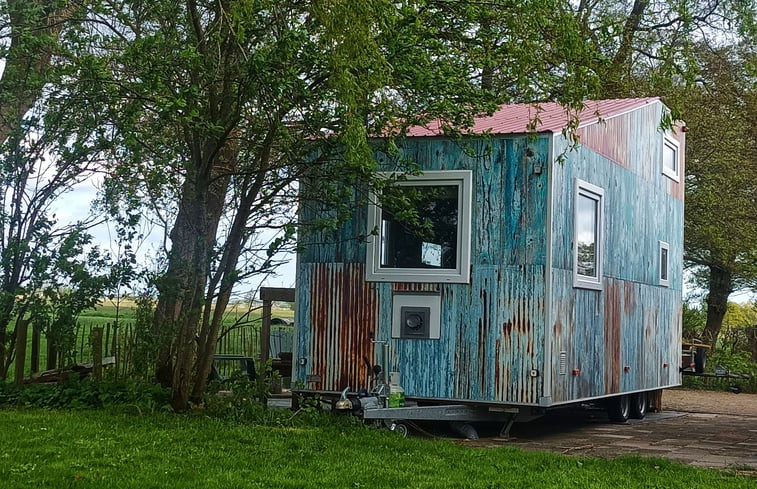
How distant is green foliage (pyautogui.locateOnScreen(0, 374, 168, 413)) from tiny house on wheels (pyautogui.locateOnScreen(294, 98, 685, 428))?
1.82 metres

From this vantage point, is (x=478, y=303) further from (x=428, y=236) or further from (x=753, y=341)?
(x=753, y=341)

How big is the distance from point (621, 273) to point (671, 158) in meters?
3.62

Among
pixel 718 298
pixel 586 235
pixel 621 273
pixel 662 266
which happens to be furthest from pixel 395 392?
pixel 718 298

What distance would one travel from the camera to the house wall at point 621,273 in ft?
38.0

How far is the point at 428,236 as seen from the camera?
11.7m

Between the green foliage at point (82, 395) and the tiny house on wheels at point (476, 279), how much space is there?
1.82 metres

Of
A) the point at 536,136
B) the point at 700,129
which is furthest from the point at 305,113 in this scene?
the point at 700,129

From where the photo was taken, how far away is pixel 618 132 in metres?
13.6

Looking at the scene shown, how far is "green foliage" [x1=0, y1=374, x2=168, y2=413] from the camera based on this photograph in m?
11.5

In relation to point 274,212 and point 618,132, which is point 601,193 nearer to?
point 618,132

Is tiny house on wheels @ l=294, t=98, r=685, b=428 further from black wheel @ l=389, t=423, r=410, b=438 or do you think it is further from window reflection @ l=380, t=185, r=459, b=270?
black wheel @ l=389, t=423, r=410, b=438

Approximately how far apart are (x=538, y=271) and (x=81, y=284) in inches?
205

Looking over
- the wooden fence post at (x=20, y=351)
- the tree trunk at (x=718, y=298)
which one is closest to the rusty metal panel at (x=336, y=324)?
the wooden fence post at (x=20, y=351)

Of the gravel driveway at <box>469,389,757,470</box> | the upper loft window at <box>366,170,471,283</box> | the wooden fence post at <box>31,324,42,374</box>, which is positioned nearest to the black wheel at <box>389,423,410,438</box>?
the gravel driveway at <box>469,389,757,470</box>
